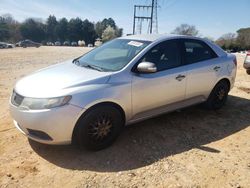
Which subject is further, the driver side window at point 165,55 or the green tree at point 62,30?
the green tree at point 62,30

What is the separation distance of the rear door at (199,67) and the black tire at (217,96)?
196mm

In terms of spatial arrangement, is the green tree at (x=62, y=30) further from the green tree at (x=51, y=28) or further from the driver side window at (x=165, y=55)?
the driver side window at (x=165, y=55)

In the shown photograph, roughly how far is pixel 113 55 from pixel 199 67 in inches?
63.3

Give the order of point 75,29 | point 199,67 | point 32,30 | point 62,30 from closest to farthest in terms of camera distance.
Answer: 1. point 199,67
2. point 32,30
3. point 75,29
4. point 62,30

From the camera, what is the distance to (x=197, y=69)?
16.2 ft

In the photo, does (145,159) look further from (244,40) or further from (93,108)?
(244,40)

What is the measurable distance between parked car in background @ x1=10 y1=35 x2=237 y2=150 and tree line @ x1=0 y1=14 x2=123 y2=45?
81.8 m

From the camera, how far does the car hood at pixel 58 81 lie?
353 cm

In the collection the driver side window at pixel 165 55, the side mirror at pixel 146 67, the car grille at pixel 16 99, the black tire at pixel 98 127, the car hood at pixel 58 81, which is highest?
the driver side window at pixel 165 55

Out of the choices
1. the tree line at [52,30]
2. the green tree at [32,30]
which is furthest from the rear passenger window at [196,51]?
the green tree at [32,30]

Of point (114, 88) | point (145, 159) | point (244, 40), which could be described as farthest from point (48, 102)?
point (244, 40)

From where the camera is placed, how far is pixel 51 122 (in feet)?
11.2

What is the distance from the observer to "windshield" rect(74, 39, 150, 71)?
4.21 metres

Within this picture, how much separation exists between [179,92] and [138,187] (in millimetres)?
2075
